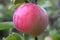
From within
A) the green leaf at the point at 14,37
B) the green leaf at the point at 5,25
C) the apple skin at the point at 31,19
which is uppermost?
the apple skin at the point at 31,19

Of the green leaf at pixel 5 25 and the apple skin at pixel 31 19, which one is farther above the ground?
the apple skin at pixel 31 19

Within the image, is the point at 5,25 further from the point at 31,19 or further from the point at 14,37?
the point at 31,19

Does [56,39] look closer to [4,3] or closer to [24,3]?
[24,3]

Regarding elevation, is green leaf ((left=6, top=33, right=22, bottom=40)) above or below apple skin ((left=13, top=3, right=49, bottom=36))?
below

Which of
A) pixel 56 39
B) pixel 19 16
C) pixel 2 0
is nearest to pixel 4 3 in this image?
pixel 2 0

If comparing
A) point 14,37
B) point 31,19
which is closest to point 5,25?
point 14,37

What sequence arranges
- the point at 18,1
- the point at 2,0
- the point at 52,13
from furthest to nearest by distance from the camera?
the point at 2,0, the point at 52,13, the point at 18,1

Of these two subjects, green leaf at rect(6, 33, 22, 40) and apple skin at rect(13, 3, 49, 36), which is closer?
apple skin at rect(13, 3, 49, 36)

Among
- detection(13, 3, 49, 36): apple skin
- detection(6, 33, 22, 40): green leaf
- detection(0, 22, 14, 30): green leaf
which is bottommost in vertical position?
detection(6, 33, 22, 40): green leaf
